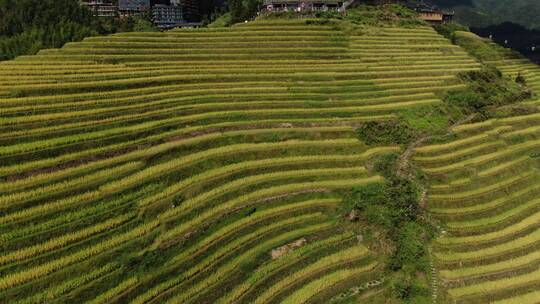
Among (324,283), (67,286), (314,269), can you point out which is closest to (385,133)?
(314,269)

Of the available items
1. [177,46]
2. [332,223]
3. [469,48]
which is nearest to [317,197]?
[332,223]

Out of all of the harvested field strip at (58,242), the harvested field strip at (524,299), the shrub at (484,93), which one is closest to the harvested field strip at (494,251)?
the harvested field strip at (524,299)

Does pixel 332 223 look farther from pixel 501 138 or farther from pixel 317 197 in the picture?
pixel 501 138

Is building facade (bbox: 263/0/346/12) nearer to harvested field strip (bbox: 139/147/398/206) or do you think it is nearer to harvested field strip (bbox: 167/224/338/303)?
harvested field strip (bbox: 139/147/398/206)

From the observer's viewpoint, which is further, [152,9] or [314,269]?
[152,9]

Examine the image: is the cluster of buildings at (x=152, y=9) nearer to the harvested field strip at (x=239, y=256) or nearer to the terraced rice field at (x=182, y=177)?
the terraced rice field at (x=182, y=177)

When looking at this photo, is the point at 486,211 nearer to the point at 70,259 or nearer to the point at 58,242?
the point at 70,259

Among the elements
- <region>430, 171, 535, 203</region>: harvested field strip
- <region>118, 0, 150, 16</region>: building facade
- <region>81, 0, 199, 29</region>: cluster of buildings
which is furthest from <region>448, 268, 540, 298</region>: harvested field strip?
<region>118, 0, 150, 16</region>: building facade
